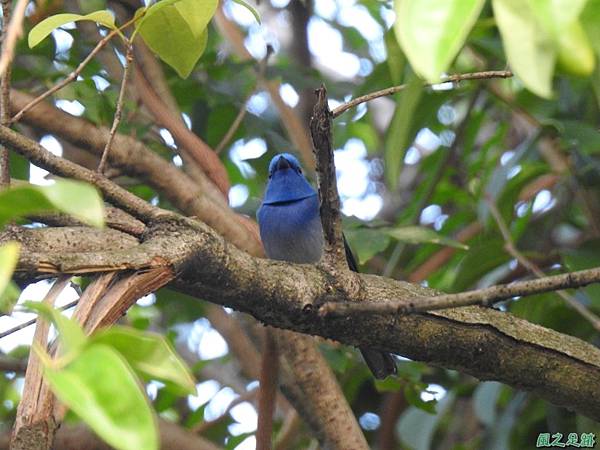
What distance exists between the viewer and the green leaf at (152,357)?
936mm

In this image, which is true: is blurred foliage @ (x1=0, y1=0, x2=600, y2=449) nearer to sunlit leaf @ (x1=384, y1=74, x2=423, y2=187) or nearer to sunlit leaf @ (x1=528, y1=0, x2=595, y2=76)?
sunlit leaf @ (x1=384, y1=74, x2=423, y2=187)

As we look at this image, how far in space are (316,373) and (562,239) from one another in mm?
2105

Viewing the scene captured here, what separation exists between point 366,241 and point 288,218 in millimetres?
705

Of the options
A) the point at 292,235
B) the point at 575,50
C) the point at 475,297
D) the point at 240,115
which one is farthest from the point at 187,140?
the point at 575,50

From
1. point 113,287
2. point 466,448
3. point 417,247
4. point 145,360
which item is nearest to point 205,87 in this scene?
point 417,247

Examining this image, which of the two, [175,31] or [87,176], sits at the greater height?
[175,31]

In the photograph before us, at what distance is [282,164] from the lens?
12.6 feet

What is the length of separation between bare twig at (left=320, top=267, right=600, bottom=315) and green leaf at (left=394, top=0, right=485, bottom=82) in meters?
0.69

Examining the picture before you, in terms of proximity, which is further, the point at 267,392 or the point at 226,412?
the point at 226,412

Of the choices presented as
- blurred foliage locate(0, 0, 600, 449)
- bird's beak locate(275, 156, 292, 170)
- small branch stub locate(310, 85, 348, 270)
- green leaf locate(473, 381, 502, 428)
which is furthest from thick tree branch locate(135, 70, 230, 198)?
green leaf locate(473, 381, 502, 428)

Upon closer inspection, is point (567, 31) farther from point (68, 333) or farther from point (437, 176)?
point (437, 176)

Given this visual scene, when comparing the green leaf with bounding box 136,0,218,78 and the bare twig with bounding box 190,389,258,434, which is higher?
the bare twig with bounding box 190,389,258,434

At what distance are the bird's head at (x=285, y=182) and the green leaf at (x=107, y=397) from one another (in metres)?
2.96

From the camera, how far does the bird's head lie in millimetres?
3838
